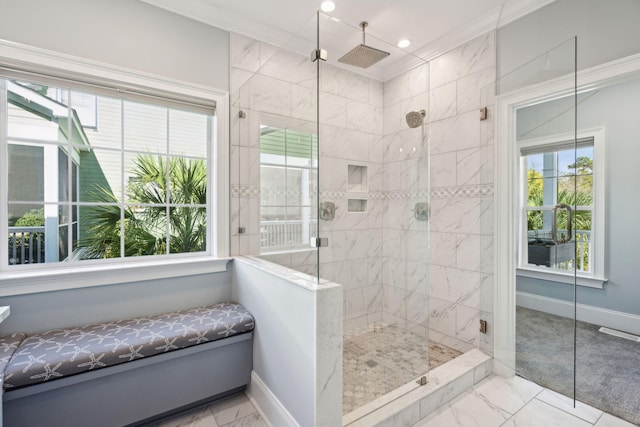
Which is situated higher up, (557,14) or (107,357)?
(557,14)

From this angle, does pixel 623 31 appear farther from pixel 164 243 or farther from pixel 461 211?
pixel 164 243

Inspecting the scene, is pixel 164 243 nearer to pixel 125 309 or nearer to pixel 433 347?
pixel 125 309

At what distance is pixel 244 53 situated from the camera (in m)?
2.34

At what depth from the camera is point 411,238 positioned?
2387 mm

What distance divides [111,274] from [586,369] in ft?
11.3

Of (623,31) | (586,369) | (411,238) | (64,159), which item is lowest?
(586,369)

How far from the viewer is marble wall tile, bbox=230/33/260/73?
7.53ft

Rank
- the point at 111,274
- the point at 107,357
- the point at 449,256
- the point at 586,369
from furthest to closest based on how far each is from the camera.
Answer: the point at 449,256
the point at 586,369
the point at 111,274
the point at 107,357

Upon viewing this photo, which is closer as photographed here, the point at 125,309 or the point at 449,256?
the point at 125,309

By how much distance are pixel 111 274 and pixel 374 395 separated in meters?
1.80

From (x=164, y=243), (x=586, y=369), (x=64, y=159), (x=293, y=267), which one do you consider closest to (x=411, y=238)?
(x=293, y=267)

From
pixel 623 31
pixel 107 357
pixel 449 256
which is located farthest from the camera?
pixel 449 256

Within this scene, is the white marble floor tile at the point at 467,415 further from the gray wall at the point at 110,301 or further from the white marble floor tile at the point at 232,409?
the gray wall at the point at 110,301

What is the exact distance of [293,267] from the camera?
1.75 meters
